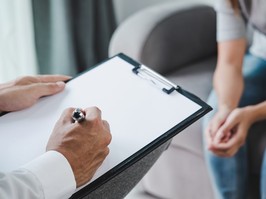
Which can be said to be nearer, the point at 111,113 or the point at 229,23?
the point at 111,113

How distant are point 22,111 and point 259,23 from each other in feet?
2.41

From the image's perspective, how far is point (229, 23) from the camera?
4.09 ft

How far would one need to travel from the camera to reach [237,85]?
1.20 metres

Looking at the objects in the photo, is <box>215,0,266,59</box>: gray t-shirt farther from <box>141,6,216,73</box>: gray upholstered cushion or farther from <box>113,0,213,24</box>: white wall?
<box>113,0,213,24</box>: white wall

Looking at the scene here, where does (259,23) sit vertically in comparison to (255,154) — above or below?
above

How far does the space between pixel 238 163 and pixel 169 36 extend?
497 mm

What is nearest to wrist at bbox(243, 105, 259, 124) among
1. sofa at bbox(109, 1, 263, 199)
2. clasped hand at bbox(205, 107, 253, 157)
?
clasped hand at bbox(205, 107, 253, 157)

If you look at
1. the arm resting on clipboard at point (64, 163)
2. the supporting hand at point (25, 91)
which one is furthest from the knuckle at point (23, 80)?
the arm resting on clipboard at point (64, 163)

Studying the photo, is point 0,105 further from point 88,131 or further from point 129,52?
point 129,52

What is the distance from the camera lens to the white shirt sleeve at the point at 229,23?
1.24 meters

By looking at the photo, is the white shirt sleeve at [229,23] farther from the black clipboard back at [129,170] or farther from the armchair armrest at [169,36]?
the black clipboard back at [129,170]

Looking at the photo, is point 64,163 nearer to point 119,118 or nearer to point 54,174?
point 54,174

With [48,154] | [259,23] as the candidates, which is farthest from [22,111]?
[259,23]

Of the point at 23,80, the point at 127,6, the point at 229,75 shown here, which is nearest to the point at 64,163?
the point at 23,80
